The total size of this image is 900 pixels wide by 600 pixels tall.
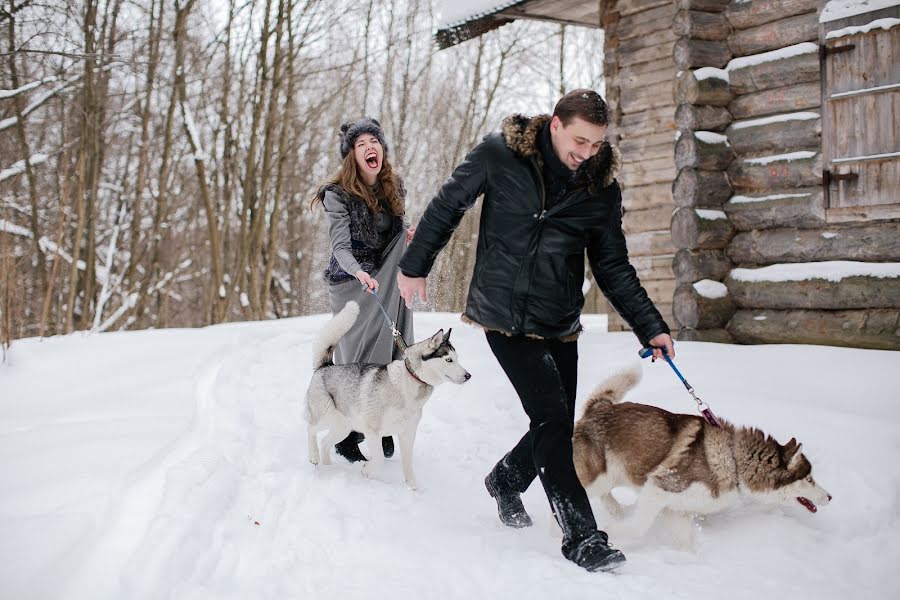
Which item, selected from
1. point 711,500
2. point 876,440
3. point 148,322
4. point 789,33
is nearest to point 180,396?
point 711,500

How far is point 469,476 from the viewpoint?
14.5ft

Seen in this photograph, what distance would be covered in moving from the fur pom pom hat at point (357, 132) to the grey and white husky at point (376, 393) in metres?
1.08

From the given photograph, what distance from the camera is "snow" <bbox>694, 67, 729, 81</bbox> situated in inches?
273

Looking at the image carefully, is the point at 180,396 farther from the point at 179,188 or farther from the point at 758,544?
the point at 179,188

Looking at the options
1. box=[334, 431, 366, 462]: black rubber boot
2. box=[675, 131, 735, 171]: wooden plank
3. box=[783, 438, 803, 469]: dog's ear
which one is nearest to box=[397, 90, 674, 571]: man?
box=[783, 438, 803, 469]: dog's ear

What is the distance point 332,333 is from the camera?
14.6 feet

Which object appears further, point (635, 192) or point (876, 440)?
point (635, 192)

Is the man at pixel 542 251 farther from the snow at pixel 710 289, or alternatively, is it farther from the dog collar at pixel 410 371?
the snow at pixel 710 289

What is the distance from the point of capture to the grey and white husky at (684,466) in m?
3.19

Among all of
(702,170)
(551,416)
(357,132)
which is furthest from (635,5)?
(551,416)

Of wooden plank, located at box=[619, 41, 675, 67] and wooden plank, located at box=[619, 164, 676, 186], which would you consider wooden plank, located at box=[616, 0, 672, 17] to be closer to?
wooden plank, located at box=[619, 41, 675, 67]

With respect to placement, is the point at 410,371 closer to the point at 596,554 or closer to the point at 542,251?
the point at 542,251

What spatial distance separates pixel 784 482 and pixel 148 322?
2691 centimetres

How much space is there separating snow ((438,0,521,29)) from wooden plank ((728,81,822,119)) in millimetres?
3092
